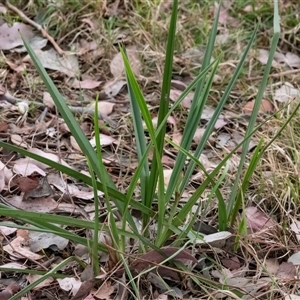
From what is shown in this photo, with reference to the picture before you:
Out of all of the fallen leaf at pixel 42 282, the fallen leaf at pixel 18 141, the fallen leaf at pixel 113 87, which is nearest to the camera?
the fallen leaf at pixel 42 282

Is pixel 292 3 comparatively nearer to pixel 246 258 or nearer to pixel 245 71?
pixel 245 71

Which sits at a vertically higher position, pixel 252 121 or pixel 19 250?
pixel 252 121

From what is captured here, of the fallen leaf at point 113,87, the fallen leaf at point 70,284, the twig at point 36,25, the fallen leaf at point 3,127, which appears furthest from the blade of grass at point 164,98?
the twig at point 36,25

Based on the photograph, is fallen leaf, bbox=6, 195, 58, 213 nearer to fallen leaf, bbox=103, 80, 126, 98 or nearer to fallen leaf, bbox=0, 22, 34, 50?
fallen leaf, bbox=103, 80, 126, 98

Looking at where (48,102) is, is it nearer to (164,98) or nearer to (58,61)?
(58,61)

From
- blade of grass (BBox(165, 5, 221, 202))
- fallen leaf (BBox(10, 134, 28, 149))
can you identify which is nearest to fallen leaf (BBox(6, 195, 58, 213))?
fallen leaf (BBox(10, 134, 28, 149))

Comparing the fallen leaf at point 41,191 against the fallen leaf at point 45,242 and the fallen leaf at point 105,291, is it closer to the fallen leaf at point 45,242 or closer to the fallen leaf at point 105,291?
the fallen leaf at point 45,242

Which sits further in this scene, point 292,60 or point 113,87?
point 292,60

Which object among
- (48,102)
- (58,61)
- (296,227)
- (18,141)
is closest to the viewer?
(296,227)

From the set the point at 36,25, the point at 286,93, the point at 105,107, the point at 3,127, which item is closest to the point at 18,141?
the point at 3,127

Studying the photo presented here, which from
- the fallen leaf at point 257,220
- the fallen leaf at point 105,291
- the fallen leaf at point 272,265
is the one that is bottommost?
the fallen leaf at point 105,291

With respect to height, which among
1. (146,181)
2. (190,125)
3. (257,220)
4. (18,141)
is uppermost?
(190,125)

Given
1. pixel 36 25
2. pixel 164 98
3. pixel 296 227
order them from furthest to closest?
pixel 36 25
pixel 296 227
pixel 164 98
